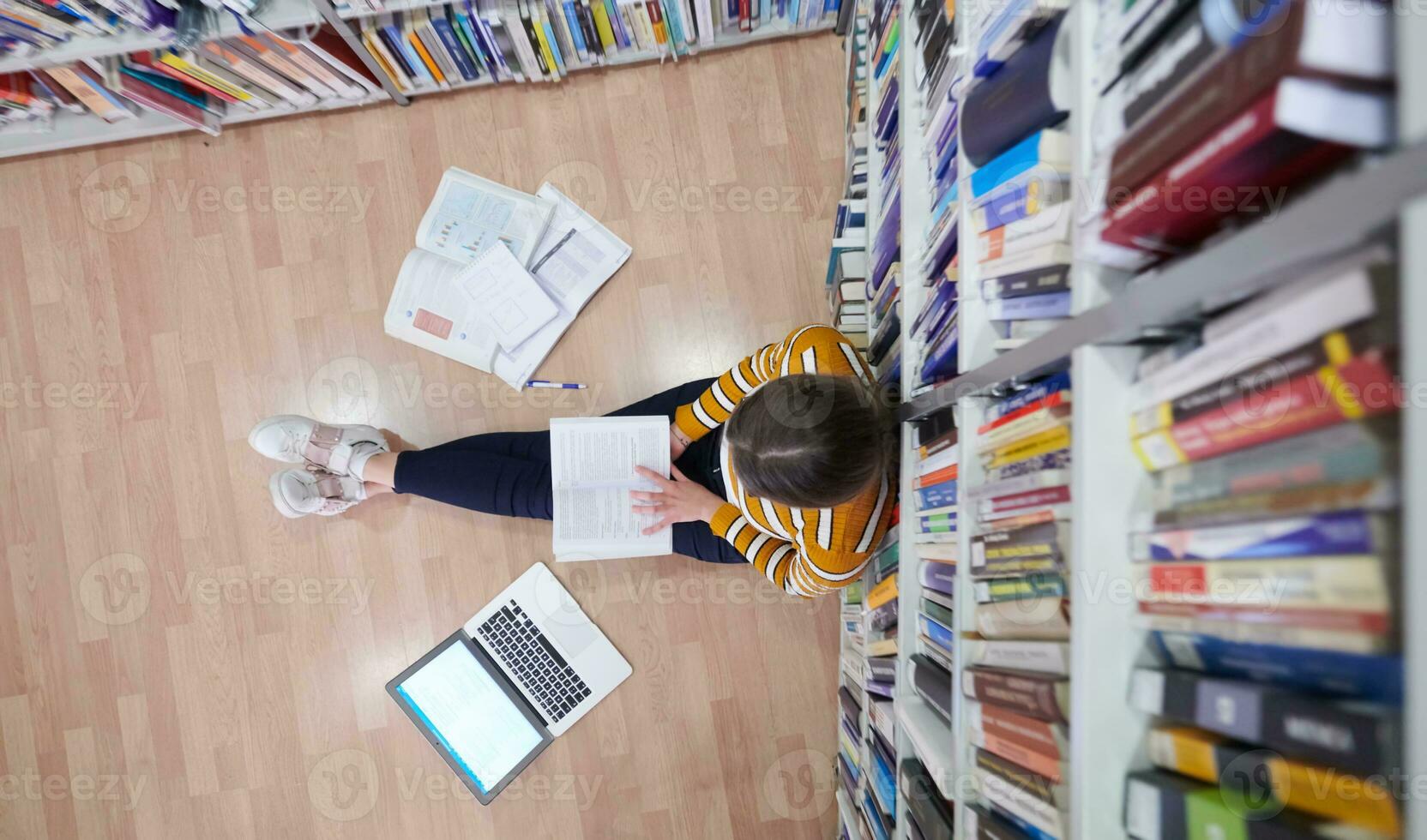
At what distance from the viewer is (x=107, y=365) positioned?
1844 mm

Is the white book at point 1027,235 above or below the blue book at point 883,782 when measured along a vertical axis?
above

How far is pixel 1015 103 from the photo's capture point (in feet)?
2.42

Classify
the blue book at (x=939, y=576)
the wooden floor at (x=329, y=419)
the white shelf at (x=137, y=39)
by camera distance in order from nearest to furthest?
the blue book at (x=939, y=576) → the white shelf at (x=137, y=39) → the wooden floor at (x=329, y=419)

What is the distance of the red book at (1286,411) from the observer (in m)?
0.42

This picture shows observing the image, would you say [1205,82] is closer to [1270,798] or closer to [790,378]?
[1270,798]

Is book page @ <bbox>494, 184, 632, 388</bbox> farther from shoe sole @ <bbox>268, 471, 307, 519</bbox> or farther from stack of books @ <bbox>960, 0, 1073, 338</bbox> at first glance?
stack of books @ <bbox>960, 0, 1073, 338</bbox>

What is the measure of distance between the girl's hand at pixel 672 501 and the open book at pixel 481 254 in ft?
1.71

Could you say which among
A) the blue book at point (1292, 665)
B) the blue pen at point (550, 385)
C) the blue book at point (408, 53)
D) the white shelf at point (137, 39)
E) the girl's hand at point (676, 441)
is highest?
the blue book at point (408, 53)
